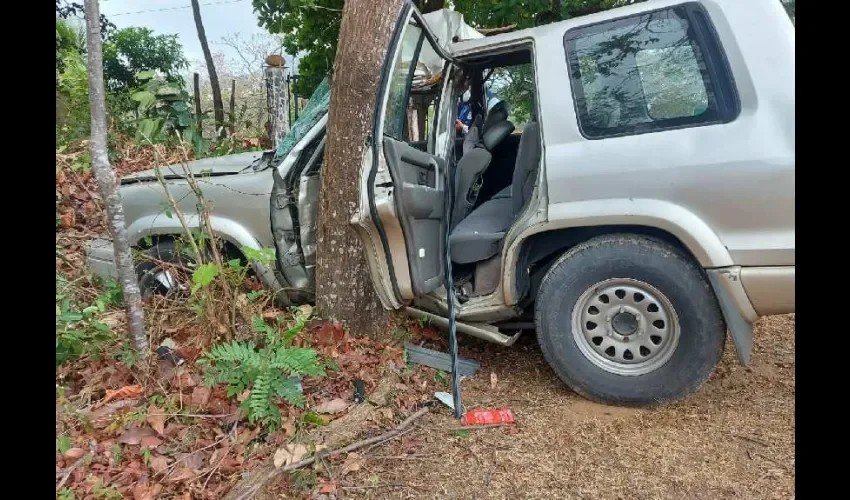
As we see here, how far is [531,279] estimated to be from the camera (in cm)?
326

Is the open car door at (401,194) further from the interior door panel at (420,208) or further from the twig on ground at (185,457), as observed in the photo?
the twig on ground at (185,457)

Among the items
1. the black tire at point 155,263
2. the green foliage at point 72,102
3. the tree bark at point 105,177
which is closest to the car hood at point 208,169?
the black tire at point 155,263

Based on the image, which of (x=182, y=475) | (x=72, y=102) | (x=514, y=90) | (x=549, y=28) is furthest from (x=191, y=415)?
(x=72, y=102)

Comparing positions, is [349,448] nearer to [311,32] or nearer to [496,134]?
[496,134]

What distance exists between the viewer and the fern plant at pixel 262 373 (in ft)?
8.45

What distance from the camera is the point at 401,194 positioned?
9.44 feet

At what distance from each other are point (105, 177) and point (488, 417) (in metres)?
2.30

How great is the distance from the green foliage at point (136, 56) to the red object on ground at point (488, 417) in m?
9.80

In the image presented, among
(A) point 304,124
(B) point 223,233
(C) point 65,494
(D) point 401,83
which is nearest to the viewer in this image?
(C) point 65,494

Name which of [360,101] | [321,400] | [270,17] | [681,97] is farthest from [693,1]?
[270,17]
